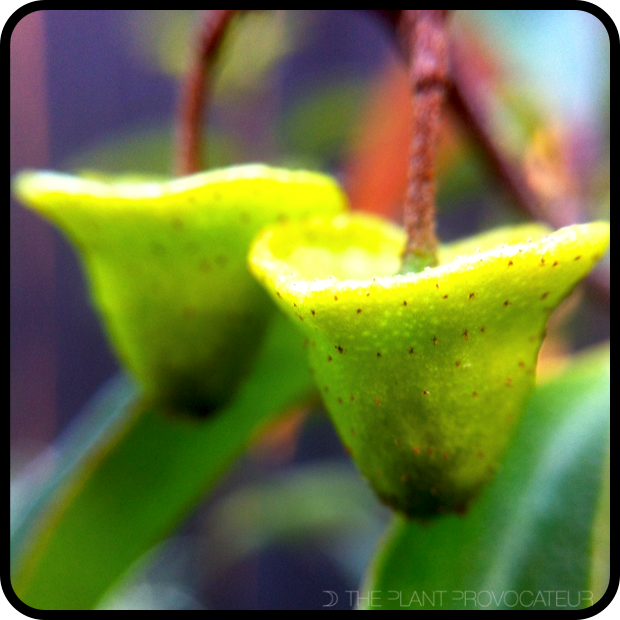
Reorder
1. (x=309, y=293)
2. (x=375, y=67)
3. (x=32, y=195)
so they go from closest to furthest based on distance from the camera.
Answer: (x=309, y=293) < (x=32, y=195) < (x=375, y=67)

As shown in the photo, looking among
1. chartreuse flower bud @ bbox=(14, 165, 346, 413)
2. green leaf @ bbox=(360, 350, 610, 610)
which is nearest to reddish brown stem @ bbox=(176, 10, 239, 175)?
chartreuse flower bud @ bbox=(14, 165, 346, 413)

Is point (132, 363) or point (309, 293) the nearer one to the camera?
point (309, 293)

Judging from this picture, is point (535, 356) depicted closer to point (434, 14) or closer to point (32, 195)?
point (434, 14)

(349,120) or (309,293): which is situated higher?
(309,293)

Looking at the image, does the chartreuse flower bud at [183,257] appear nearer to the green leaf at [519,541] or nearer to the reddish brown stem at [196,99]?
the reddish brown stem at [196,99]

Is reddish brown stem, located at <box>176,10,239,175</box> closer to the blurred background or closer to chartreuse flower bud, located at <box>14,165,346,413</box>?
chartreuse flower bud, located at <box>14,165,346,413</box>

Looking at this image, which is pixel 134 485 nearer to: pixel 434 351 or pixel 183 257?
pixel 183 257

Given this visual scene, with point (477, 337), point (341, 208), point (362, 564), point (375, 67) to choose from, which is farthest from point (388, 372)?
point (375, 67)
